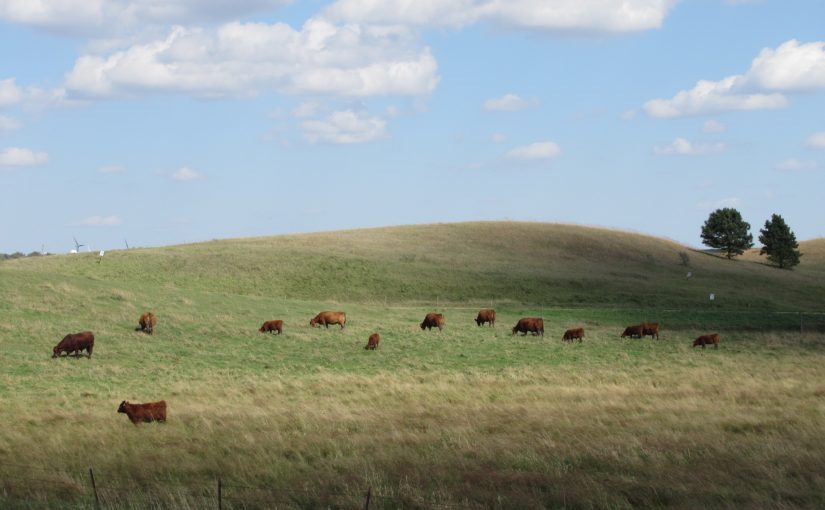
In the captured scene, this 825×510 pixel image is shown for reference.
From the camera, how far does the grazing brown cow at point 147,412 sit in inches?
764

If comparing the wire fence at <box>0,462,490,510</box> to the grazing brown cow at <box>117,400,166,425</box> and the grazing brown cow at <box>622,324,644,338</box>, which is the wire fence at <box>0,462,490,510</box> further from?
the grazing brown cow at <box>622,324,644,338</box>

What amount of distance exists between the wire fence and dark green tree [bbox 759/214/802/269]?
101535 mm

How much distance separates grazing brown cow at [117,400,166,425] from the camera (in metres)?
19.4

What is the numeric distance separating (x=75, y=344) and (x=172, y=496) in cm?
2115

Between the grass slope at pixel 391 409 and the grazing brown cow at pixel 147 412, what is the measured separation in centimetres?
44

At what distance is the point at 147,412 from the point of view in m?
19.5

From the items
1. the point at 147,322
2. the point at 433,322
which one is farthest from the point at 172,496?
the point at 433,322

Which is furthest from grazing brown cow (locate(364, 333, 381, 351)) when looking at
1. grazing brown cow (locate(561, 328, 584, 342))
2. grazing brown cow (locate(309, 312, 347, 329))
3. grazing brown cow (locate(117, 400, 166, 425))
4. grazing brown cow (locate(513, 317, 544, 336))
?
grazing brown cow (locate(117, 400, 166, 425))

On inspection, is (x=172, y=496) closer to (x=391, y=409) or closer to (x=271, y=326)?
(x=391, y=409)

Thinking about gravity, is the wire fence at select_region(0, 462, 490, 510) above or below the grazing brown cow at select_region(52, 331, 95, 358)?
below

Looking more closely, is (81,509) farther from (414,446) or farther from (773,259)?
(773,259)

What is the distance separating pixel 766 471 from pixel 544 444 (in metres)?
3.80

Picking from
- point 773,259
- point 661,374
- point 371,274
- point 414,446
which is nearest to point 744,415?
point 414,446

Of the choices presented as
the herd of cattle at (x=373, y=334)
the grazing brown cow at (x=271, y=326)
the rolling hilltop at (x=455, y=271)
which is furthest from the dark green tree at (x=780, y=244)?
the grazing brown cow at (x=271, y=326)
